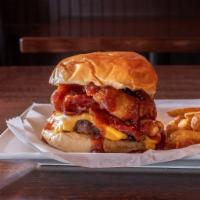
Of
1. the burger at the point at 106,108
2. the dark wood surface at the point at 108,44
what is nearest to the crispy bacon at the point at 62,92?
the burger at the point at 106,108

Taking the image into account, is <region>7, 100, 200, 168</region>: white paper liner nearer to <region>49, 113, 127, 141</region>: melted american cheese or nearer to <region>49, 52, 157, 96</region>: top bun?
<region>49, 113, 127, 141</region>: melted american cheese

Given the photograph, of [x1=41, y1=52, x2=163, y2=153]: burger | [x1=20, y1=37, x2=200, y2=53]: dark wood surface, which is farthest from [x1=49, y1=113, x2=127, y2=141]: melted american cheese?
[x1=20, y1=37, x2=200, y2=53]: dark wood surface

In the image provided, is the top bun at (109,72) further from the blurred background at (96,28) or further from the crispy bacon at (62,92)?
the blurred background at (96,28)

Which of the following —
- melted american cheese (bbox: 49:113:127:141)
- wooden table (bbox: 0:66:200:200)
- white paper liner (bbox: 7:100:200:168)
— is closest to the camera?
wooden table (bbox: 0:66:200:200)

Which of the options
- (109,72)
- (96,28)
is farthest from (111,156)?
(96,28)

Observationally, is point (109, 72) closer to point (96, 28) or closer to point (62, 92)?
point (62, 92)

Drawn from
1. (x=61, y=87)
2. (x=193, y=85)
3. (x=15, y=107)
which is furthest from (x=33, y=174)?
(x=193, y=85)

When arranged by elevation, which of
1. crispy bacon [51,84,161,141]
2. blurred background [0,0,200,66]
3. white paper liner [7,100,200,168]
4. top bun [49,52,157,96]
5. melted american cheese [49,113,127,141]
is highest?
top bun [49,52,157,96]
